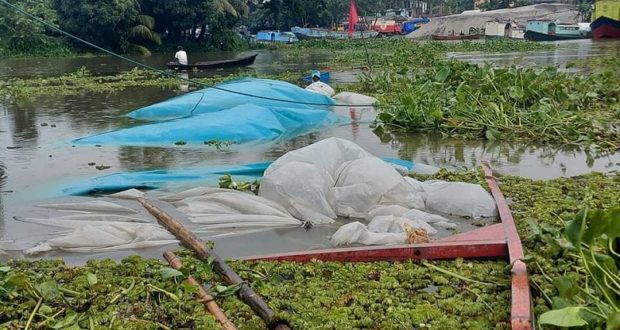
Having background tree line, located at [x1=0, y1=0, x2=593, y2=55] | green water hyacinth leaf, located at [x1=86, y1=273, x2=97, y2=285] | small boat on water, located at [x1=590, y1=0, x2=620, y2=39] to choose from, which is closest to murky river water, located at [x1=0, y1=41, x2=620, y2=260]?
green water hyacinth leaf, located at [x1=86, y1=273, x2=97, y2=285]

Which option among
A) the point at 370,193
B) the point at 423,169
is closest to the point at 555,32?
the point at 423,169

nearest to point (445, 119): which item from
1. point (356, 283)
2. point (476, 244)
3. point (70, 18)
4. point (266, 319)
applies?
point (476, 244)

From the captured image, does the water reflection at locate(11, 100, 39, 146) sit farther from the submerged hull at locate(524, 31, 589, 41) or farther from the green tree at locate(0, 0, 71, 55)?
the submerged hull at locate(524, 31, 589, 41)

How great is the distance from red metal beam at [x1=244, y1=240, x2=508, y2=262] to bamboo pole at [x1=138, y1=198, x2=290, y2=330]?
1.09 feet

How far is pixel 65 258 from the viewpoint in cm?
380

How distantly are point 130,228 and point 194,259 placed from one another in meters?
0.69

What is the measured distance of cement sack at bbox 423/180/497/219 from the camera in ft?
14.6

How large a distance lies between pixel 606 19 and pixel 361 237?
33750 mm

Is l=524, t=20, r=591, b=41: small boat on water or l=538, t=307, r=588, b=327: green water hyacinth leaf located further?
l=524, t=20, r=591, b=41: small boat on water

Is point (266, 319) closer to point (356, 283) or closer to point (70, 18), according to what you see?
point (356, 283)

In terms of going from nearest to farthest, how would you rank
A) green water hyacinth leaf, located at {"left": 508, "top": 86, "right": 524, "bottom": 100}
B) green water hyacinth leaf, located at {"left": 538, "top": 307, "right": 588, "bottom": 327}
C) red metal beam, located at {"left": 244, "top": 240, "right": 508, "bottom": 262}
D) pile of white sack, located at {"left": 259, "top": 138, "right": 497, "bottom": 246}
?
green water hyacinth leaf, located at {"left": 538, "top": 307, "right": 588, "bottom": 327}, red metal beam, located at {"left": 244, "top": 240, "right": 508, "bottom": 262}, pile of white sack, located at {"left": 259, "top": 138, "right": 497, "bottom": 246}, green water hyacinth leaf, located at {"left": 508, "top": 86, "right": 524, "bottom": 100}

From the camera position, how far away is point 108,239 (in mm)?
3943

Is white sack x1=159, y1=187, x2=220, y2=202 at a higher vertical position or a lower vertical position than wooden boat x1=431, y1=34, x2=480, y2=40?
lower

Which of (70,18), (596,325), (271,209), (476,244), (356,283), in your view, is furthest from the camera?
(70,18)
